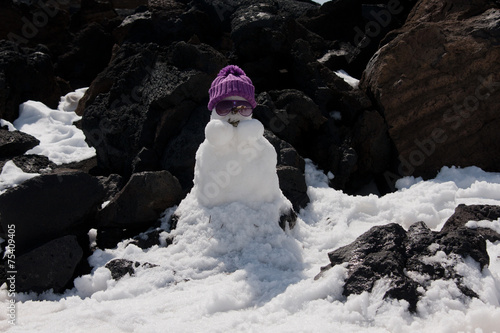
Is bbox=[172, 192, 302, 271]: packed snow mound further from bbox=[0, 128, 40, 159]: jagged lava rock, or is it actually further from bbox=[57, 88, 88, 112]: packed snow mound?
bbox=[57, 88, 88, 112]: packed snow mound

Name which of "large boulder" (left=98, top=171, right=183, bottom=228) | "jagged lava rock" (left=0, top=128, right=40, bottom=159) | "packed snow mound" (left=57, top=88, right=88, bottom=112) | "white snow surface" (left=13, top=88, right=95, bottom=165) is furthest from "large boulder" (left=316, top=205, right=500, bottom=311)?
"packed snow mound" (left=57, top=88, right=88, bottom=112)

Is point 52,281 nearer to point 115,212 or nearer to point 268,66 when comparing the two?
point 115,212

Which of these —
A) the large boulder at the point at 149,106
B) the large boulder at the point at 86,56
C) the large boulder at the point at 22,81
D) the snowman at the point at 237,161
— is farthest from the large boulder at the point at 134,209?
the large boulder at the point at 86,56

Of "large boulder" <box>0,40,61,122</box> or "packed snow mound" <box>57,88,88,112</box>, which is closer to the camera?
"large boulder" <box>0,40,61,122</box>

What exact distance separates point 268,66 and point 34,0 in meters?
11.4

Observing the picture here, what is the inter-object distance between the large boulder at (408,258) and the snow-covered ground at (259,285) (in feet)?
0.22

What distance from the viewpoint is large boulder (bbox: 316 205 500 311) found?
108 inches

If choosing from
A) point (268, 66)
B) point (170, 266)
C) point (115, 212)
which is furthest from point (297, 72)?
point (170, 266)

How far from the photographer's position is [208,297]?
3.02 meters

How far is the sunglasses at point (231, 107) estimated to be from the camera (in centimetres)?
407

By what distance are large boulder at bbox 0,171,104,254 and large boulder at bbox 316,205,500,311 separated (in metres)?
2.47

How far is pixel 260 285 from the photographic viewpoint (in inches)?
127

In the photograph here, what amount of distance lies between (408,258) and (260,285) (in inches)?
44.2

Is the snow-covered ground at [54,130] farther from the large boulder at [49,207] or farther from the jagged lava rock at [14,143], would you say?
the large boulder at [49,207]
